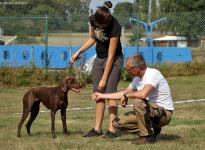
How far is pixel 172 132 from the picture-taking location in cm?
916

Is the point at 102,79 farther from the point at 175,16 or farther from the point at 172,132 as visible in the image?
the point at 175,16

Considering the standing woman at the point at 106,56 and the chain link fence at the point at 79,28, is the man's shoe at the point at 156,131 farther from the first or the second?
the chain link fence at the point at 79,28

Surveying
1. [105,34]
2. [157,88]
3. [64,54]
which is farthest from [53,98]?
[64,54]

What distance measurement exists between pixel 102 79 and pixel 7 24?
19082mm

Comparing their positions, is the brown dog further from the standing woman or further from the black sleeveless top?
the black sleeveless top

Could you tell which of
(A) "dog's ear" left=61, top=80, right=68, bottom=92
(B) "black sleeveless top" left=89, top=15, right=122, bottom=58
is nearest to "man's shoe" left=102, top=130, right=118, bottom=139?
(A) "dog's ear" left=61, top=80, right=68, bottom=92

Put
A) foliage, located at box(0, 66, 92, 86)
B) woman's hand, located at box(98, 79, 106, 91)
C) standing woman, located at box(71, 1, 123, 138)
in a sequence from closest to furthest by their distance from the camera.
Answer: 1. standing woman, located at box(71, 1, 123, 138)
2. woman's hand, located at box(98, 79, 106, 91)
3. foliage, located at box(0, 66, 92, 86)

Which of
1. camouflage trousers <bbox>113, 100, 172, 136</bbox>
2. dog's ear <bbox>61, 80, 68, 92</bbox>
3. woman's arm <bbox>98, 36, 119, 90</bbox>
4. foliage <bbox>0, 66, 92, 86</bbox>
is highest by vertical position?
woman's arm <bbox>98, 36, 119, 90</bbox>

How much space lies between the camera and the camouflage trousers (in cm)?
773

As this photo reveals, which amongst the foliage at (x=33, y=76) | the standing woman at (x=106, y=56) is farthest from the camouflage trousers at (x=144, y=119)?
the foliage at (x=33, y=76)

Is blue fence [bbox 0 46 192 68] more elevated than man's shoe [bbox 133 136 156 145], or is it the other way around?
man's shoe [bbox 133 136 156 145]

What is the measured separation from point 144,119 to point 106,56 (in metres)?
1.32

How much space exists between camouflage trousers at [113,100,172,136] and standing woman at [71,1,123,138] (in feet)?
1.94

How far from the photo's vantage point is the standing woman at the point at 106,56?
837 centimetres
